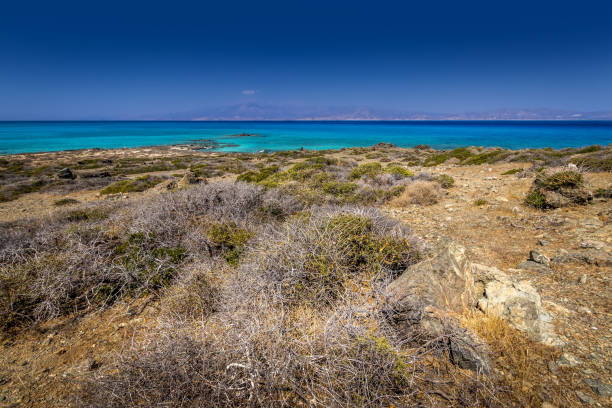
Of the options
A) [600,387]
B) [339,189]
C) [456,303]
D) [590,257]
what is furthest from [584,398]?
[339,189]

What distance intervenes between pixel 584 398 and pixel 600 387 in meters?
0.23

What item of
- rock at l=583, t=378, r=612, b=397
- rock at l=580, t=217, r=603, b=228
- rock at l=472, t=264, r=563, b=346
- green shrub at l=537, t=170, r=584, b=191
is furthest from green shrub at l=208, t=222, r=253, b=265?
green shrub at l=537, t=170, r=584, b=191

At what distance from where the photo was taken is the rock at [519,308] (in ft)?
9.58

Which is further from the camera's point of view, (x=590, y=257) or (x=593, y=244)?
(x=593, y=244)

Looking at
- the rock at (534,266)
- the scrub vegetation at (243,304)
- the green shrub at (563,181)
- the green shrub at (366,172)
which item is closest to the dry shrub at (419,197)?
the scrub vegetation at (243,304)

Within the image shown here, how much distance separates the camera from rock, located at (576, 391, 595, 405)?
2302 mm

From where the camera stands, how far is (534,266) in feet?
14.1

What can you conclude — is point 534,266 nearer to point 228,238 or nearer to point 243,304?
point 243,304

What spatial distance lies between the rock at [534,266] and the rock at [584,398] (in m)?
2.32

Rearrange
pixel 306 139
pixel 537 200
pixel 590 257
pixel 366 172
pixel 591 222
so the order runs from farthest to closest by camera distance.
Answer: pixel 306 139 < pixel 366 172 < pixel 537 200 < pixel 591 222 < pixel 590 257

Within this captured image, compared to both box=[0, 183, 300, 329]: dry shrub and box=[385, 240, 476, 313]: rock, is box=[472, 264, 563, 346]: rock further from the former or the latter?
box=[0, 183, 300, 329]: dry shrub

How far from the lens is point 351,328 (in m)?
2.57

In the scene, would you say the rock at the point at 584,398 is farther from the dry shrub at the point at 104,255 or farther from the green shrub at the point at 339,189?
the green shrub at the point at 339,189

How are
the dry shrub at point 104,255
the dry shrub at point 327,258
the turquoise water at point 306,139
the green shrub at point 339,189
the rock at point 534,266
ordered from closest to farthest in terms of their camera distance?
1. the dry shrub at point 327,258
2. the dry shrub at point 104,255
3. the rock at point 534,266
4. the green shrub at point 339,189
5. the turquoise water at point 306,139
